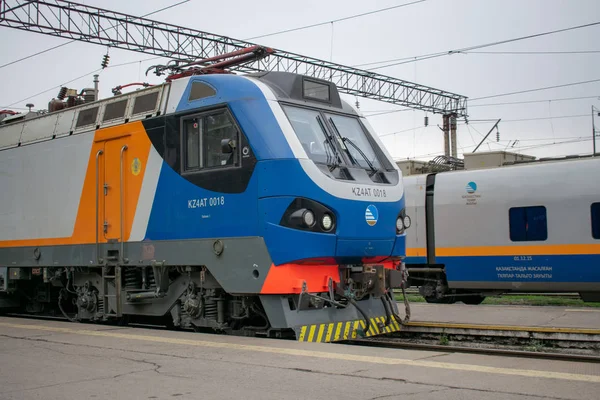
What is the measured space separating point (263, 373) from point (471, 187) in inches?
446

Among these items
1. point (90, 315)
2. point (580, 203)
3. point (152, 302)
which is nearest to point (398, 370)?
point (152, 302)

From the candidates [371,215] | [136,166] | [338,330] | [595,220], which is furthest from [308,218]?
[595,220]

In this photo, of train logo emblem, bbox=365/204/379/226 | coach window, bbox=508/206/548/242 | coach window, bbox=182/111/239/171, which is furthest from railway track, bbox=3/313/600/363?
coach window, bbox=508/206/548/242

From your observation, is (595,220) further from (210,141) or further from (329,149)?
(210,141)

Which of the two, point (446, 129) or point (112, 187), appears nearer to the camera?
point (112, 187)

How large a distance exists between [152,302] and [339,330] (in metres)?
3.00

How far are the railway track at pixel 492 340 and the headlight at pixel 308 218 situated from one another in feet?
8.54

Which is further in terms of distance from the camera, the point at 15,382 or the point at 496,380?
the point at 15,382

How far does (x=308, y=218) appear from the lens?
8.62 metres

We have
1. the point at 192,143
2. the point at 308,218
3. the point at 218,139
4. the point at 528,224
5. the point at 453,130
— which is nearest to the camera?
the point at 308,218

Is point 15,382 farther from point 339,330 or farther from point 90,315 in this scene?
point 90,315

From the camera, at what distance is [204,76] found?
32.0 ft

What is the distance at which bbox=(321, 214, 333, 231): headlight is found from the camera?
8.76 metres

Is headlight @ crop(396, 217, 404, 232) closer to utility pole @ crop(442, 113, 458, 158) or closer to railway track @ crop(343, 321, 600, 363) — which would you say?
railway track @ crop(343, 321, 600, 363)
